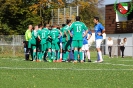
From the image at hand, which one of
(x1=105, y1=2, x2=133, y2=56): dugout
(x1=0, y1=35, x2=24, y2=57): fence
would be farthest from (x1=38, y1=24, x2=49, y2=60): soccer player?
(x1=105, y1=2, x2=133, y2=56): dugout

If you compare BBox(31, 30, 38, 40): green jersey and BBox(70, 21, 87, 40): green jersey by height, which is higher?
BBox(70, 21, 87, 40): green jersey

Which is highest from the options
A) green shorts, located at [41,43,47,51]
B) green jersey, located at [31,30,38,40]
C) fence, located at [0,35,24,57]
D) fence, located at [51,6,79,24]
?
fence, located at [51,6,79,24]

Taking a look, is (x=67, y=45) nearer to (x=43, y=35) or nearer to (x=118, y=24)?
(x=43, y=35)

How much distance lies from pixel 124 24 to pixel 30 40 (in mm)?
33374

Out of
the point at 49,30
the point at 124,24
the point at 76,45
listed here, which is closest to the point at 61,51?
the point at 49,30

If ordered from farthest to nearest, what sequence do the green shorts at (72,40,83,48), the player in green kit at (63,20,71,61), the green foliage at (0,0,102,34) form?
the green foliage at (0,0,102,34)
the player in green kit at (63,20,71,61)
the green shorts at (72,40,83,48)

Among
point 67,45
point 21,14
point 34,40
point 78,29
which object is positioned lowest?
point 67,45

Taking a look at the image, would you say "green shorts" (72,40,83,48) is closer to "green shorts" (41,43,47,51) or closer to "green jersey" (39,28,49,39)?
"green jersey" (39,28,49,39)

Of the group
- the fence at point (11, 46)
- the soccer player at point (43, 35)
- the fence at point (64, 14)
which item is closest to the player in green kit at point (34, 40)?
the soccer player at point (43, 35)

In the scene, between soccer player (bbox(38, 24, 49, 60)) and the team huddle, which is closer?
the team huddle

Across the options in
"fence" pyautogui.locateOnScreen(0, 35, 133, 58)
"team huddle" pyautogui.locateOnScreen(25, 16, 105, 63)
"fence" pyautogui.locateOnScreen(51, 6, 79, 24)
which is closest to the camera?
"team huddle" pyautogui.locateOnScreen(25, 16, 105, 63)

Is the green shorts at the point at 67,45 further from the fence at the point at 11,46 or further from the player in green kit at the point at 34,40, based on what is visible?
the fence at the point at 11,46

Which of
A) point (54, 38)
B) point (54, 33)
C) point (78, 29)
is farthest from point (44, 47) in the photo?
point (78, 29)

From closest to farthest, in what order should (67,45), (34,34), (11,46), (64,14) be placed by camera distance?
(67,45) → (34,34) → (64,14) → (11,46)
